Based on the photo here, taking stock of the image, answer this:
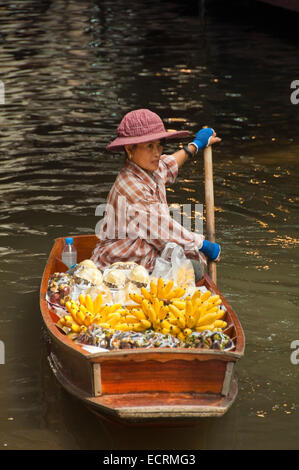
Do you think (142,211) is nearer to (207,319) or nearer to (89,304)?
(89,304)

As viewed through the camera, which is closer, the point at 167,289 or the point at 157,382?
the point at 157,382

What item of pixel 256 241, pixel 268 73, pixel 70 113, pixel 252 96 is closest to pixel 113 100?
pixel 70 113


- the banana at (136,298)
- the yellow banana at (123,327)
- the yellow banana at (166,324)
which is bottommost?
the yellow banana at (123,327)

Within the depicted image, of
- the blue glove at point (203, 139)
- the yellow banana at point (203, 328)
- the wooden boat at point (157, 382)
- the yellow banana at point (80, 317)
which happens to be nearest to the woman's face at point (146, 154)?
the blue glove at point (203, 139)

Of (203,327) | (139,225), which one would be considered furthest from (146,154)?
(203,327)

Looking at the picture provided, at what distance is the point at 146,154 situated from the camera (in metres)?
5.72

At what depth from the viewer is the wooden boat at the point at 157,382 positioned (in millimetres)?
4195

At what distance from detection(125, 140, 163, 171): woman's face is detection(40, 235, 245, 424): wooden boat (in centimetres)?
175

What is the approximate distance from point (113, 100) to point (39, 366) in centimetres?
981

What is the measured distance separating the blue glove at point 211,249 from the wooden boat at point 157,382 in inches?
52.7

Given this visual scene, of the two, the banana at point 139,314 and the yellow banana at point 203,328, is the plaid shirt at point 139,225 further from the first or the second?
the yellow banana at point 203,328

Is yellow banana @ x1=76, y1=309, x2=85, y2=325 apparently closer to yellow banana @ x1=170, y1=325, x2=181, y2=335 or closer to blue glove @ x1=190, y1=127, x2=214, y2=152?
yellow banana @ x1=170, y1=325, x2=181, y2=335

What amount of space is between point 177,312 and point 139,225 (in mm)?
1173

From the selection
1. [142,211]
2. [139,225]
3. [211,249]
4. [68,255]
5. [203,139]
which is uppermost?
[203,139]
